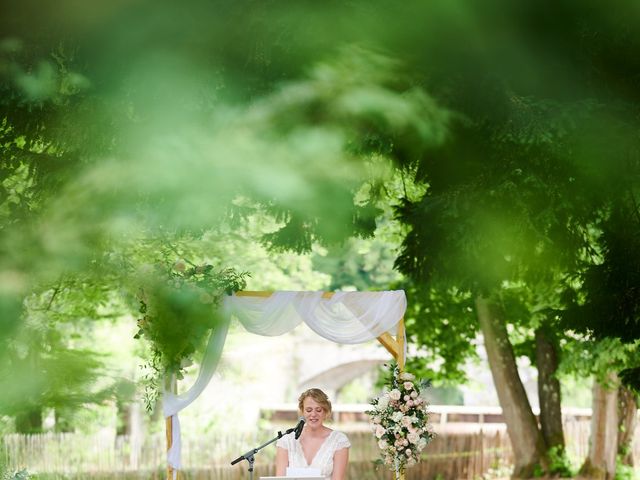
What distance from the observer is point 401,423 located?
783 cm

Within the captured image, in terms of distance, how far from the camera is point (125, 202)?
14.0ft

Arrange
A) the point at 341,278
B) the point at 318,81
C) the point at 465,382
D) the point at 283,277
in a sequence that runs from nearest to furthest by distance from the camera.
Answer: the point at 318,81 < the point at 465,382 < the point at 283,277 < the point at 341,278

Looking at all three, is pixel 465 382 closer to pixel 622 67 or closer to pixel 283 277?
pixel 283 277

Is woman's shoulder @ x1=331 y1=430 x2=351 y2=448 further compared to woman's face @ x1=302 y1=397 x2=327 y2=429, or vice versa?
woman's shoulder @ x1=331 y1=430 x2=351 y2=448

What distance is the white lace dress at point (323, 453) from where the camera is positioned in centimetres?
662

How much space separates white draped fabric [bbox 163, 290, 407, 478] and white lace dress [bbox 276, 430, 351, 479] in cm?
160

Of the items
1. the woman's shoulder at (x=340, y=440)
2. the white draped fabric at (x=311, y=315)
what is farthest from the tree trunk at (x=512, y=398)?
the woman's shoulder at (x=340, y=440)

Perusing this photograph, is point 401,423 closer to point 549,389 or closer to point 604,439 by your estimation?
point 549,389

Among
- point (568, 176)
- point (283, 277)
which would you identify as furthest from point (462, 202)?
point (283, 277)

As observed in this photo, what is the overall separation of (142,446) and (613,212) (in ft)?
21.0

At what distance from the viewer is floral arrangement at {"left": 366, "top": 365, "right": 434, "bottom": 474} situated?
309 inches

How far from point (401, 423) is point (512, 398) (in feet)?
17.8

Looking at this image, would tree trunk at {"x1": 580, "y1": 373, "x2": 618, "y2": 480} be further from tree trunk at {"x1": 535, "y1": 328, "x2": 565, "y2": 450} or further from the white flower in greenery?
the white flower in greenery

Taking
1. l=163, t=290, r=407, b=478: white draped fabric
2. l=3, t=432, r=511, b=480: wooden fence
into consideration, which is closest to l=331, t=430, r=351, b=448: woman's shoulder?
l=163, t=290, r=407, b=478: white draped fabric
